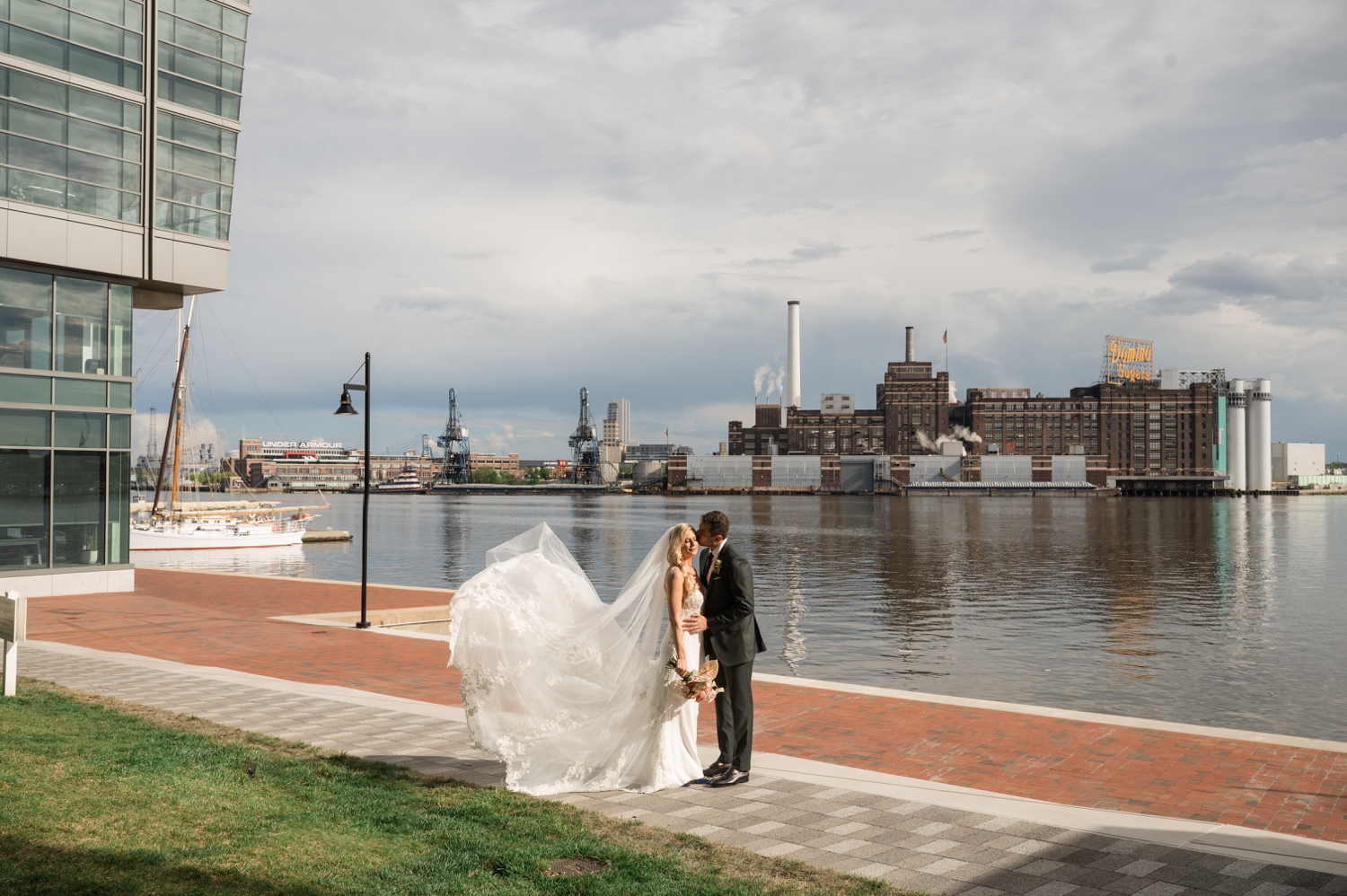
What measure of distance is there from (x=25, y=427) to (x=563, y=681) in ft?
62.9

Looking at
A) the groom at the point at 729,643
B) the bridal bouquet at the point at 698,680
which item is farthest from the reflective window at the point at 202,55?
the bridal bouquet at the point at 698,680

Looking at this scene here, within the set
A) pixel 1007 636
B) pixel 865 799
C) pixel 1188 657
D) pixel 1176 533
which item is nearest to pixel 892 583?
pixel 1007 636

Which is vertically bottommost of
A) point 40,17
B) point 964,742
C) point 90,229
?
point 964,742

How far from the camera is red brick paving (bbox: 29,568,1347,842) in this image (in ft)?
26.7

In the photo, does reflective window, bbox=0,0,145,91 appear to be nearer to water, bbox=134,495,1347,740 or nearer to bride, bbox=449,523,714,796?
water, bbox=134,495,1347,740

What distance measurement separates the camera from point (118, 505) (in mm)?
23188

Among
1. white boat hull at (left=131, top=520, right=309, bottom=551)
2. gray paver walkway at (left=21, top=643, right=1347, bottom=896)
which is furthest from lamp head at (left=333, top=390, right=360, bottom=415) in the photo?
white boat hull at (left=131, top=520, right=309, bottom=551)

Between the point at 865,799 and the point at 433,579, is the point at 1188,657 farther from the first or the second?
the point at 433,579

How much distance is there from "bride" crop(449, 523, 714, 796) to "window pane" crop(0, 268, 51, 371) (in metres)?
18.8

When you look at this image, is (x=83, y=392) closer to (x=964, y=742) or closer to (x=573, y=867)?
(x=964, y=742)

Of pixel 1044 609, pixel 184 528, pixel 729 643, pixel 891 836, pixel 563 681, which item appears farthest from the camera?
pixel 184 528

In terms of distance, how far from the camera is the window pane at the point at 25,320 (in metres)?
21.2

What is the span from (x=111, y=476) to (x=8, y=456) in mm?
2126

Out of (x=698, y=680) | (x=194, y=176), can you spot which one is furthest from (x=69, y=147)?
(x=698, y=680)
